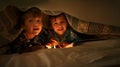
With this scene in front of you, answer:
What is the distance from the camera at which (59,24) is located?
153 centimetres

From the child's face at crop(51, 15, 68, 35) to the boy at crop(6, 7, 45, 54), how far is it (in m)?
0.10

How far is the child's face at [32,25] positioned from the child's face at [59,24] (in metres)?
0.12

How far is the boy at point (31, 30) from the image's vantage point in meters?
1.42

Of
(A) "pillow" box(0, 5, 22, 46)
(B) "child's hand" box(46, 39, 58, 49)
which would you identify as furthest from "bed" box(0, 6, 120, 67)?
(B) "child's hand" box(46, 39, 58, 49)

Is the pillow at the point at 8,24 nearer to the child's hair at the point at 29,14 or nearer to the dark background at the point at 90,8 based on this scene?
the child's hair at the point at 29,14

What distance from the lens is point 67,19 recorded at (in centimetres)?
155

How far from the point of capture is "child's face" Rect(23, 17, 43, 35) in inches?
57.2

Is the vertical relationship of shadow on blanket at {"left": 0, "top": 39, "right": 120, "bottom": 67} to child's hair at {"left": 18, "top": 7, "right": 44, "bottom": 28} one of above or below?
below

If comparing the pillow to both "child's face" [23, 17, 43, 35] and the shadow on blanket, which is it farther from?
the shadow on blanket

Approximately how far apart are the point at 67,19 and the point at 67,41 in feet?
0.56

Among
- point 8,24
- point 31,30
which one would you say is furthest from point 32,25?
point 8,24

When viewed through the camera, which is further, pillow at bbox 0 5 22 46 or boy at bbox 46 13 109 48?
boy at bbox 46 13 109 48

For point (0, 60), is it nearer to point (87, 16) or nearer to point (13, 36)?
point (13, 36)

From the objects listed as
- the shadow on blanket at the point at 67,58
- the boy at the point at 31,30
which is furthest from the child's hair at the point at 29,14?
the shadow on blanket at the point at 67,58
